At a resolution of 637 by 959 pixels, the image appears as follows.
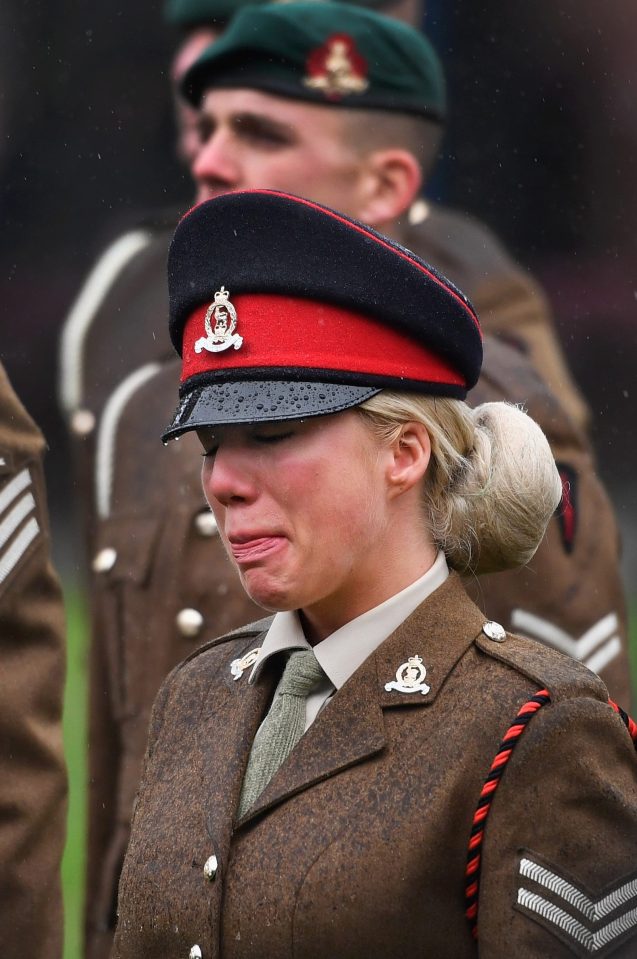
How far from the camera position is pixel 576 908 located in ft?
5.66

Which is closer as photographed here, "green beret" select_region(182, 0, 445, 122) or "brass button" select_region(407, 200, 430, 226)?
"green beret" select_region(182, 0, 445, 122)

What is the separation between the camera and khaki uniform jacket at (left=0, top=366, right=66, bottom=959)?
3.06 metres

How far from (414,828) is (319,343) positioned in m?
0.61

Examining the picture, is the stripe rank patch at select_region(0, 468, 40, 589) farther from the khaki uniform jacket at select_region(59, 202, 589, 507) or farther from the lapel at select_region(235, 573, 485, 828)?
the lapel at select_region(235, 573, 485, 828)

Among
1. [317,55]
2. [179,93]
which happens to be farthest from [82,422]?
[317,55]

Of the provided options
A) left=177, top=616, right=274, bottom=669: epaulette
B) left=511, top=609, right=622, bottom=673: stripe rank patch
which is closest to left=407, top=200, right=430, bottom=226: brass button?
left=511, top=609, right=622, bottom=673: stripe rank patch

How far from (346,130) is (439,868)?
2.44 m

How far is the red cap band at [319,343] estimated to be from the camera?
1913 millimetres

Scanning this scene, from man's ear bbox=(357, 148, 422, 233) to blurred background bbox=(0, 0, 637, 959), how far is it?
0.12m

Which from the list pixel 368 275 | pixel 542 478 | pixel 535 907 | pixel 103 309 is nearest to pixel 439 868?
pixel 535 907

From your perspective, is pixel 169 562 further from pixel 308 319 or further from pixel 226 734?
pixel 308 319

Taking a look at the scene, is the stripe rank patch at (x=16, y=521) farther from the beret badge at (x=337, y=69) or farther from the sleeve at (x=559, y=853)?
the sleeve at (x=559, y=853)

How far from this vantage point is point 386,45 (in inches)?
152

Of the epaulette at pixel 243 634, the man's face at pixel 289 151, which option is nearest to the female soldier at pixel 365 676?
the epaulette at pixel 243 634
